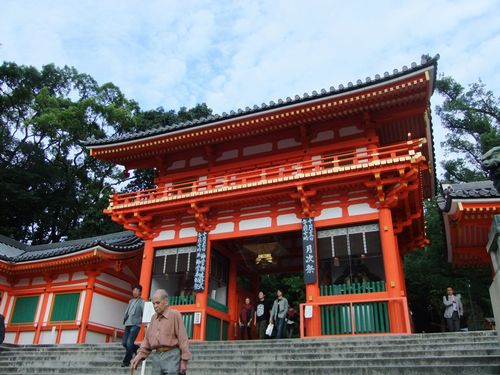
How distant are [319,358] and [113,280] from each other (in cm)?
1227

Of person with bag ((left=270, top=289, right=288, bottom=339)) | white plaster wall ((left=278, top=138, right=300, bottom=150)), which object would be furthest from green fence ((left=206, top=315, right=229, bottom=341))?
white plaster wall ((left=278, top=138, right=300, bottom=150))

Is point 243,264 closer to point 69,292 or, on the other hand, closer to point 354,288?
point 354,288

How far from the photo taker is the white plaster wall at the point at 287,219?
1393 centimetres

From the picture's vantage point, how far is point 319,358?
825 cm

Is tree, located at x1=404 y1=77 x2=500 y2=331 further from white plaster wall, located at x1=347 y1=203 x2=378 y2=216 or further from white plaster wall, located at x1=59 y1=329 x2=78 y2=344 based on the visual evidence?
white plaster wall, located at x1=59 y1=329 x2=78 y2=344

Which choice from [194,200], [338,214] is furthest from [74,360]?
[338,214]

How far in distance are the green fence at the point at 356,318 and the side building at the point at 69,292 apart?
345 inches

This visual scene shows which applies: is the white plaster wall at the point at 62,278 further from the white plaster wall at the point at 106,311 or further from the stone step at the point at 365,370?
the stone step at the point at 365,370

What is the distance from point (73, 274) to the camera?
57.9ft

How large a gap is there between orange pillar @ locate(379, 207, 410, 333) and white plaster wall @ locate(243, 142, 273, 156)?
16.5 feet

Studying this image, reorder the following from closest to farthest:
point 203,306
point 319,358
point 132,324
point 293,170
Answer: point 319,358
point 132,324
point 203,306
point 293,170

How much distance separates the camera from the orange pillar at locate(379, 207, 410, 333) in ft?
37.1

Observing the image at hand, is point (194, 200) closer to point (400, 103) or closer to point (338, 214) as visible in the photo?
point (338, 214)

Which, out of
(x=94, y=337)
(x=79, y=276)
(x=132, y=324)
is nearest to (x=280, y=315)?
(x=132, y=324)
